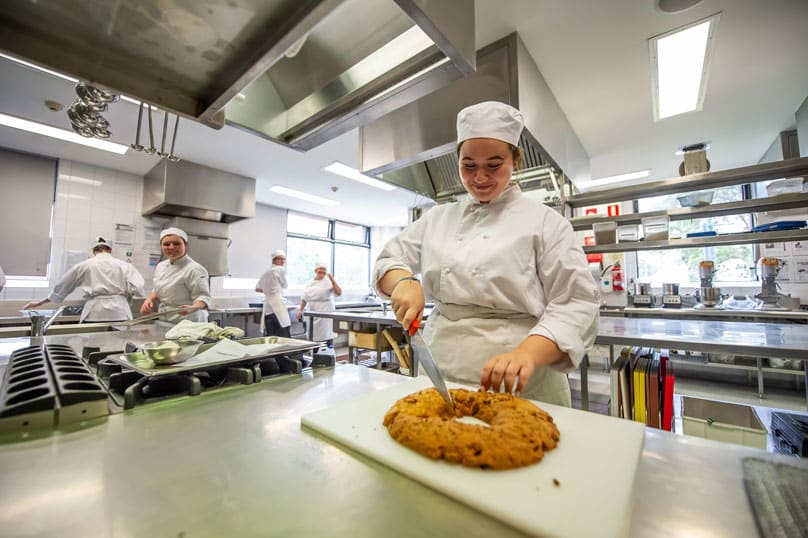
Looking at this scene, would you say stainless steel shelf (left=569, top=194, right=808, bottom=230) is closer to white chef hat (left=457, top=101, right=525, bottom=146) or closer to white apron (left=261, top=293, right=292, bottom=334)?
white chef hat (left=457, top=101, right=525, bottom=146)

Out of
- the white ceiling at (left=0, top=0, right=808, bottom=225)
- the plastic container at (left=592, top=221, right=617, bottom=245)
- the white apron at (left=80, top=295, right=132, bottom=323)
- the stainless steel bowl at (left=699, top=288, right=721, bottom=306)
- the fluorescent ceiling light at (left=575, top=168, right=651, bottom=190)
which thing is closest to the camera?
the white ceiling at (left=0, top=0, right=808, bottom=225)

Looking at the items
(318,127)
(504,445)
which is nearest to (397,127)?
(318,127)

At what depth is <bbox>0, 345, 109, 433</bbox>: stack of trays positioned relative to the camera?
0.61 meters

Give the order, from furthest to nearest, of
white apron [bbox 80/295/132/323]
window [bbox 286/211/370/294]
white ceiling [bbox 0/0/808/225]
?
window [bbox 286/211/370/294] → white apron [bbox 80/295/132/323] → white ceiling [bbox 0/0/808/225]

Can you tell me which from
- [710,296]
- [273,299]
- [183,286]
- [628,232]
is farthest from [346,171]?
[710,296]

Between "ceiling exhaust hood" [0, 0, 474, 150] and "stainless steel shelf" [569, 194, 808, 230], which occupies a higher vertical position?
"ceiling exhaust hood" [0, 0, 474, 150]

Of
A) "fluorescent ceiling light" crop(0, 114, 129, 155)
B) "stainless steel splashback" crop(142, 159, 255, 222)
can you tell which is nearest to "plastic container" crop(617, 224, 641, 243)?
"stainless steel splashback" crop(142, 159, 255, 222)

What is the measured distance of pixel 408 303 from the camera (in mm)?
896

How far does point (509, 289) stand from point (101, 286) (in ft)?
13.3

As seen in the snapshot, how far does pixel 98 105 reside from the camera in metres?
1.46

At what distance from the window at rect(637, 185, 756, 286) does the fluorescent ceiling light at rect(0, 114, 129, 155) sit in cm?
678

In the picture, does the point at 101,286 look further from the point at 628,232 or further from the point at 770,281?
the point at 770,281

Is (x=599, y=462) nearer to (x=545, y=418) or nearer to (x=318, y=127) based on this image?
(x=545, y=418)

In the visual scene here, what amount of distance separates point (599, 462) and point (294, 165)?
4568 millimetres
